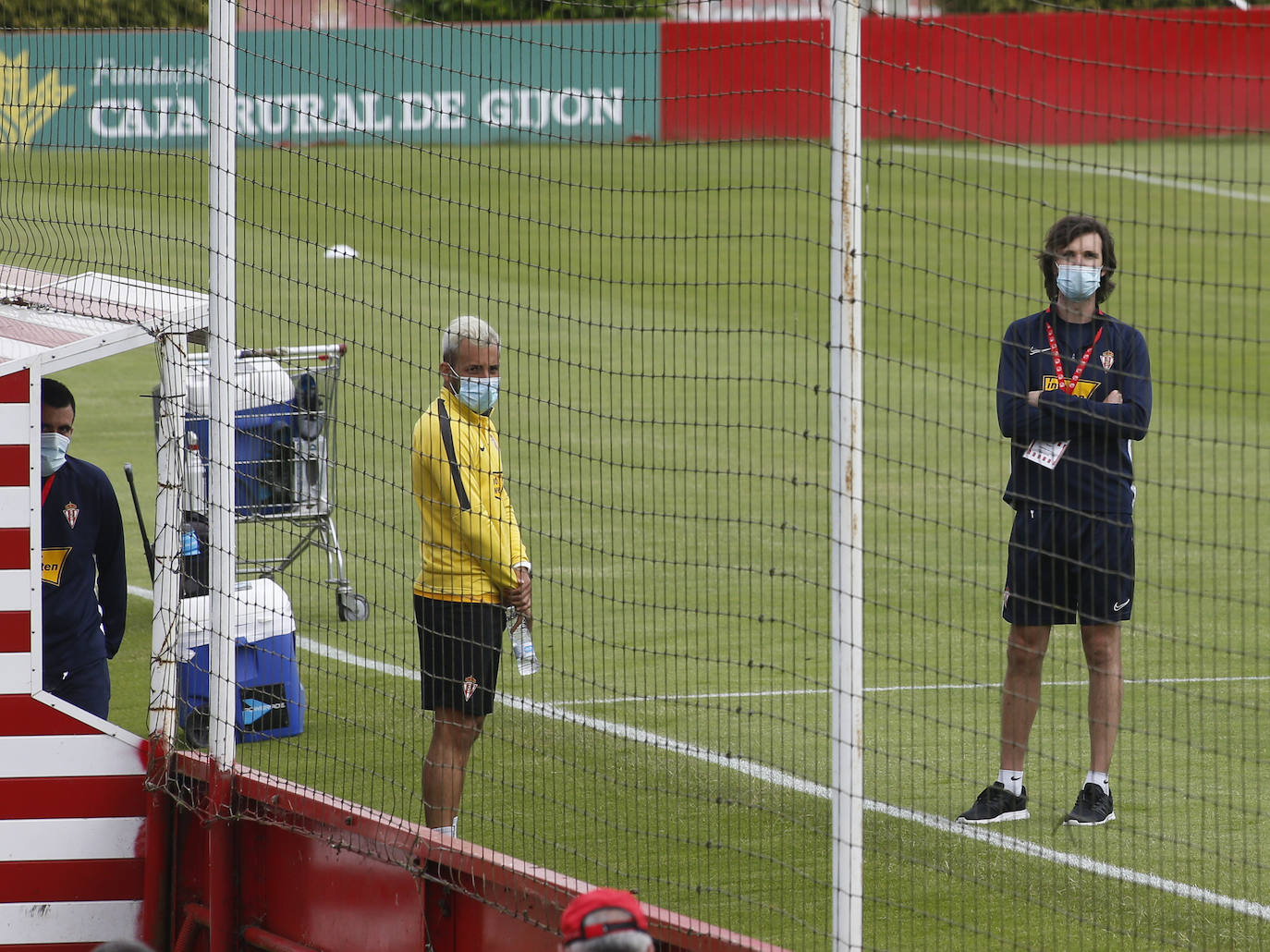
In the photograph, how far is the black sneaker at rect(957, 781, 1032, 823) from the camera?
7.11 metres

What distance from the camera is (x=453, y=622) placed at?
6727 millimetres

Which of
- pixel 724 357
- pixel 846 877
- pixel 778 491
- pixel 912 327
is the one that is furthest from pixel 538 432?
pixel 846 877

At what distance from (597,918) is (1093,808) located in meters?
3.79

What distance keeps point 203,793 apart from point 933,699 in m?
4.17

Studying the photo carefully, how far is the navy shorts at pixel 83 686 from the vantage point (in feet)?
22.8

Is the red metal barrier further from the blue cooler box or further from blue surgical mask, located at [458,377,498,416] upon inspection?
the blue cooler box

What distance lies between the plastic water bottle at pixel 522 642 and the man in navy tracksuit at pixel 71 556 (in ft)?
5.37

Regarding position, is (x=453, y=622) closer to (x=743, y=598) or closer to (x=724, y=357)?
(x=743, y=598)

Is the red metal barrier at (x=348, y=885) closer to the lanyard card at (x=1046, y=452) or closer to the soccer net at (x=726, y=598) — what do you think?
the soccer net at (x=726, y=598)

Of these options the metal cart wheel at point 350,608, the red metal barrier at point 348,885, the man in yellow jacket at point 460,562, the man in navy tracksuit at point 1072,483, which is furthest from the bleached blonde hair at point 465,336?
the metal cart wheel at point 350,608

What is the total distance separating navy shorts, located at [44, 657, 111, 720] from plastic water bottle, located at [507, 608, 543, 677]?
1608 mm

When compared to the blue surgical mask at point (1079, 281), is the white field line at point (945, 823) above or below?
below

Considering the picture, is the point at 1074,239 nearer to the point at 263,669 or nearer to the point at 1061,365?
the point at 1061,365

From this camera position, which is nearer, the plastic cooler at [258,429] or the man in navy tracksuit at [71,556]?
the man in navy tracksuit at [71,556]
